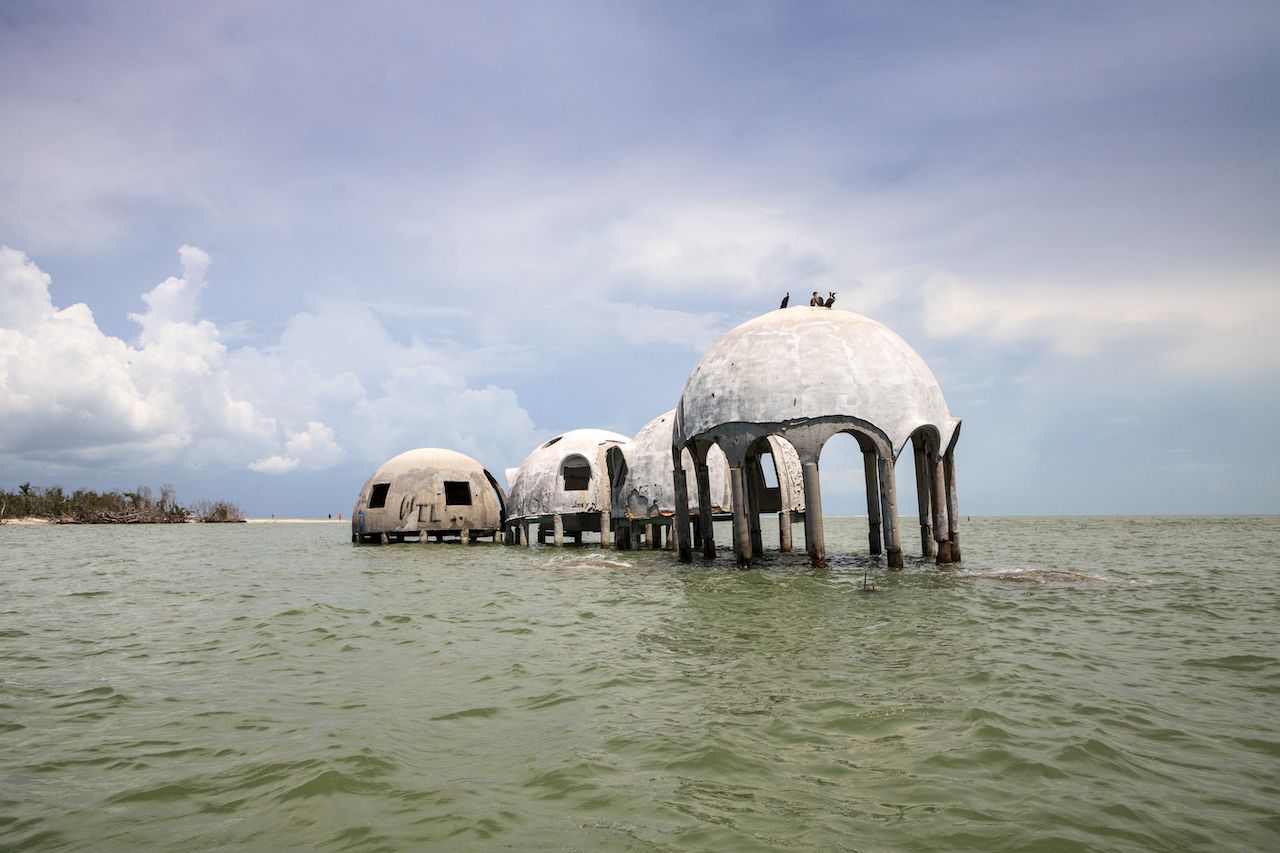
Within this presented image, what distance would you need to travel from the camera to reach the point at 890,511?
17078 millimetres

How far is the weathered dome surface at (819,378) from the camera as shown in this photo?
16906 mm

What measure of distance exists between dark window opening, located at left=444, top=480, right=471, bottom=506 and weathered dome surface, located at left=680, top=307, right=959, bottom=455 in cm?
1757

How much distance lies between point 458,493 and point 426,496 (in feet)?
6.91

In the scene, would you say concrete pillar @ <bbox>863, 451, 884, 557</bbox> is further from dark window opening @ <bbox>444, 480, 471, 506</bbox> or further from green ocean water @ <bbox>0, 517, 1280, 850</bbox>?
dark window opening @ <bbox>444, 480, 471, 506</bbox>

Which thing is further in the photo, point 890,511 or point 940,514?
point 940,514

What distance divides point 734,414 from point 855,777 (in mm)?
13536

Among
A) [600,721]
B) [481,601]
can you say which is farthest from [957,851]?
[481,601]

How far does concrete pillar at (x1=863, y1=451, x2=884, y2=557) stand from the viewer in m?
21.4

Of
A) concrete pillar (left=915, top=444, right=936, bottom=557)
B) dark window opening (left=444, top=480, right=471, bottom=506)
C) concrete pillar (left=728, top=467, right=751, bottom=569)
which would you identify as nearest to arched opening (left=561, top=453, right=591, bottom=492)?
dark window opening (left=444, top=480, right=471, bottom=506)

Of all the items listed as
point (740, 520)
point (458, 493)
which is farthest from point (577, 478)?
point (740, 520)

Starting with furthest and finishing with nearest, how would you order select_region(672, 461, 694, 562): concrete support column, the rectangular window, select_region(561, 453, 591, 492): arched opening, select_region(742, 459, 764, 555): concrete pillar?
the rectangular window → select_region(561, 453, 591, 492): arched opening → select_region(742, 459, 764, 555): concrete pillar → select_region(672, 461, 694, 562): concrete support column

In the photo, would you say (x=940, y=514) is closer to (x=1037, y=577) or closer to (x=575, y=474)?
(x=1037, y=577)

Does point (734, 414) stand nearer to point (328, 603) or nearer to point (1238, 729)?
point (328, 603)

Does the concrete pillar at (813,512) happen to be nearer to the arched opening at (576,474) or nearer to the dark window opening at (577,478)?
the arched opening at (576,474)
